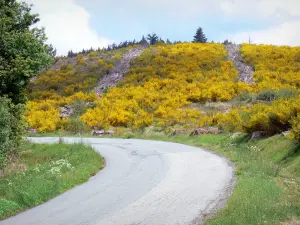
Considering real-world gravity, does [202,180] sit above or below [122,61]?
below

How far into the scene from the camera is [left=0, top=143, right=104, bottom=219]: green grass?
31.8 ft

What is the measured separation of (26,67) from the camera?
15.5 meters

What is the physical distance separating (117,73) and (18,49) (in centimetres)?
3866

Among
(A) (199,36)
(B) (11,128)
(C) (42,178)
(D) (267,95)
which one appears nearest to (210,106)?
(D) (267,95)

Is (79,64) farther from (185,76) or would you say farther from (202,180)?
(202,180)

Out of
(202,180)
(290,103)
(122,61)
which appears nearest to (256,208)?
(202,180)

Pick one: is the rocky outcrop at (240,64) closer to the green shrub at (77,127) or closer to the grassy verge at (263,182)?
the green shrub at (77,127)

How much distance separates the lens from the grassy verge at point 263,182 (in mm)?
7340

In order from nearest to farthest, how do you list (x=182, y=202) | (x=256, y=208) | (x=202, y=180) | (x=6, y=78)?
(x=256, y=208) < (x=182, y=202) < (x=202, y=180) < (x=6, y=78)

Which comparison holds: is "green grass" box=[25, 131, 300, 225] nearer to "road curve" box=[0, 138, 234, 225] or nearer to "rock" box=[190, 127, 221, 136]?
"road curve" box=[0, 138, 234, 225]

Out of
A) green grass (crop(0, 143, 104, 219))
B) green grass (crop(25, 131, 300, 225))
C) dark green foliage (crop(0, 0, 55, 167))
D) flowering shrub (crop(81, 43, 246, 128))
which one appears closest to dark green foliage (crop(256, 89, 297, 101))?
flowering shrub (crop(81, 43, 246, 128))

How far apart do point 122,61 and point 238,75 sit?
19.4m

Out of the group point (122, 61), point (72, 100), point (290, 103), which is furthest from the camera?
point (122, 61)

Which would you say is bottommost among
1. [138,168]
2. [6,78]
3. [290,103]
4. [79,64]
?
[138,168]
